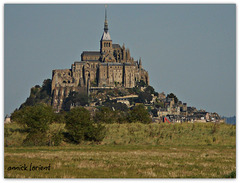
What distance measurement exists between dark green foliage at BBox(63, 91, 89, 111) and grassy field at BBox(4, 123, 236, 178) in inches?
3810

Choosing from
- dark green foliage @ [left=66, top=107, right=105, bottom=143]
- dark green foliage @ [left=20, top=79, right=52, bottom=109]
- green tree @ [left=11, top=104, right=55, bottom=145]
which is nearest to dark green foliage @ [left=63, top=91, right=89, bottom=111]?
dark green foliage @ [left=20, top=79, right=52, bottom=109]

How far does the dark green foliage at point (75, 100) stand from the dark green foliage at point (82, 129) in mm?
97082

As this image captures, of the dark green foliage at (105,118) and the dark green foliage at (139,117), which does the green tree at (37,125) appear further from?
the dark green foliage at (139,117)

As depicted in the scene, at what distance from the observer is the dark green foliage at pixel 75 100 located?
437ft

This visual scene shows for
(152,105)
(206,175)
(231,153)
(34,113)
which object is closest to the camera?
(206,175)

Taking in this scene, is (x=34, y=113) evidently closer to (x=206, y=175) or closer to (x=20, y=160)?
(x=20, y=160)

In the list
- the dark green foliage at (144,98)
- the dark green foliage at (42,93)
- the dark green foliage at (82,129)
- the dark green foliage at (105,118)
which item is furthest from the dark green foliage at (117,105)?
the dark green foliage at (82,129)

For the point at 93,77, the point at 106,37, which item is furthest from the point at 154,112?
the point at 106,37

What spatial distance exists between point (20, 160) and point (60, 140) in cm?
1020

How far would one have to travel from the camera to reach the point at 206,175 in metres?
17.8

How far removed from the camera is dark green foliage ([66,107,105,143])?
33594 mm

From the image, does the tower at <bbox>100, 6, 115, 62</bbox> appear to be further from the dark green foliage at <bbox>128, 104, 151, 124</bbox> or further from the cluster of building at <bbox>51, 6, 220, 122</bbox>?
the dark green foliage at <bbox>128, 104, 151, 124</bbox>

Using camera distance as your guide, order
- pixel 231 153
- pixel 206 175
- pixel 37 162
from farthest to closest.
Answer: pixel 231 153 → pixel 37 162 → pixel 206 175

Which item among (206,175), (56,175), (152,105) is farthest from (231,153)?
(152,105)
